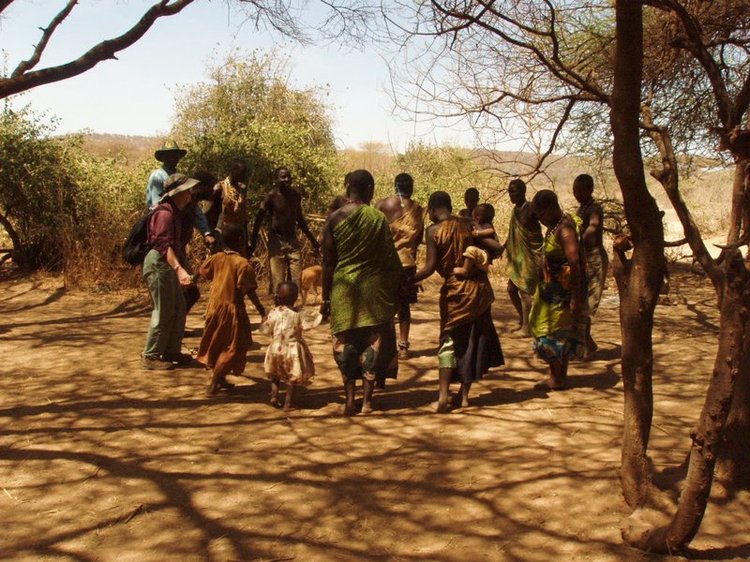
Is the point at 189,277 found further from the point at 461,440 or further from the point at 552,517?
the point at 552,517

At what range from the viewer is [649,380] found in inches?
138

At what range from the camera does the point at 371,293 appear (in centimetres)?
508

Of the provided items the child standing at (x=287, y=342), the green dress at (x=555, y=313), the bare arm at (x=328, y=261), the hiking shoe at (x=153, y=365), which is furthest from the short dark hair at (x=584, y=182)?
the hiking shoe at (x=153, y=365)

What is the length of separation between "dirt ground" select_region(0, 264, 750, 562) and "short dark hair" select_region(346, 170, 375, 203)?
147 centimetres

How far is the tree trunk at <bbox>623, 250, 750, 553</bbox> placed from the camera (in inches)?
116

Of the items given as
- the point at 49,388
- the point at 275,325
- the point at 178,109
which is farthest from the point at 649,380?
the point at 178,109

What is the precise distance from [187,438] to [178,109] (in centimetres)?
2134

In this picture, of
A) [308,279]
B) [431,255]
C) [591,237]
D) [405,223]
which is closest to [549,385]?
[591,237]

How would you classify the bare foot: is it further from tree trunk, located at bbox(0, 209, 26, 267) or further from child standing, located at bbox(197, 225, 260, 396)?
tree trunk, located at bbox(0, 209, 26, 267)

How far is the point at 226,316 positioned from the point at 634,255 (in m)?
3.08

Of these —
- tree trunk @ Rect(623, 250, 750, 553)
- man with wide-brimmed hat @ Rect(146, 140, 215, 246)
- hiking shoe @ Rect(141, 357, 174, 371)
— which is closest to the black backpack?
man with wide-brimmed hat @ Rect(146, 140, 215, 246)

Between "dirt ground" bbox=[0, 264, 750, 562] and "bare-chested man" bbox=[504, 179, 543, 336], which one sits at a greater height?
"bare-chested man" bbox=[504, 179, 543, 336]

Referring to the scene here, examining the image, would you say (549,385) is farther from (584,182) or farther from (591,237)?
(584,182)

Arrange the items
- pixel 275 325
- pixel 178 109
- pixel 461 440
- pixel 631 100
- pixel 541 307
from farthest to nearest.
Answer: pixel 178 109, pixel 541 307, pixel 275 325, pixel 461 440, pixel 631 100
